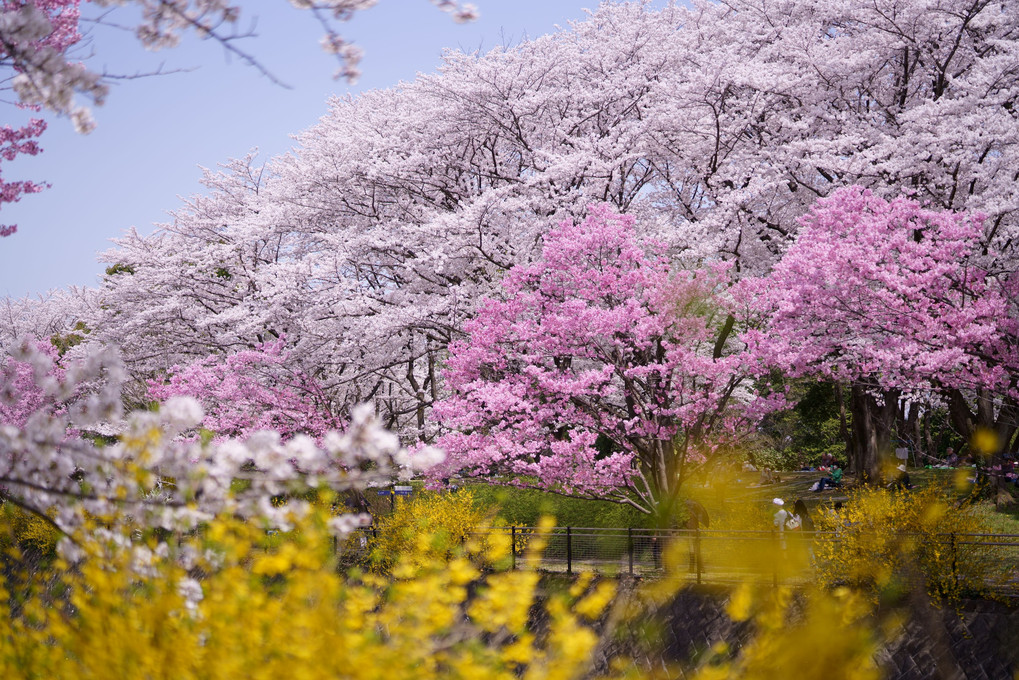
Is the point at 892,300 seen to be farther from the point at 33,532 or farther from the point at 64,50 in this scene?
the point at 33,532

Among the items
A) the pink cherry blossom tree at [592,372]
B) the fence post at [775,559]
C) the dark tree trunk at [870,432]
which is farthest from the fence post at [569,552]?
the dark tree trunk at [870,432]

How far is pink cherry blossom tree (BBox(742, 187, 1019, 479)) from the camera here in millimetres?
12016

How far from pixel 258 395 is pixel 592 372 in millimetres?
9344

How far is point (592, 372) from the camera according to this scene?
1459 centimetres

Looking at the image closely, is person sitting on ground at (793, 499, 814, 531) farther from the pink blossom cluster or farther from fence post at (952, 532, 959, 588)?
fence post at (952, 532, 959, 588)

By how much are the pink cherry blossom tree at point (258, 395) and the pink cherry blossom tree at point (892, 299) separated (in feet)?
34.6

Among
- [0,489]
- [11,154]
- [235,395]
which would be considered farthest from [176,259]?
[0,489]

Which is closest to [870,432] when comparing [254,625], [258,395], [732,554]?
[732,554]

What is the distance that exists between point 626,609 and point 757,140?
1235 centimetres

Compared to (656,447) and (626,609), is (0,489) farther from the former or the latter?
(656,447)

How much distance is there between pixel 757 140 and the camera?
2084cm

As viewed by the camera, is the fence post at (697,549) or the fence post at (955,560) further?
the fence post at (697,549)

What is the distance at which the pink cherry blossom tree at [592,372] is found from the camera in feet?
48.3

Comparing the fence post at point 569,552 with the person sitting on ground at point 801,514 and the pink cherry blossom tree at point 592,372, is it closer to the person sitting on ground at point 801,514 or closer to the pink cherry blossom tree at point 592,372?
the pink cherry blossom tree at point 592,372
